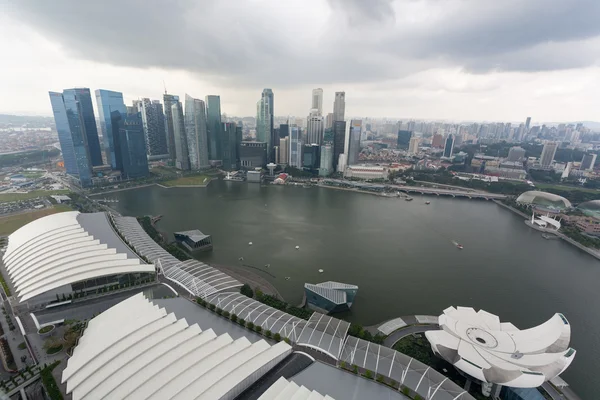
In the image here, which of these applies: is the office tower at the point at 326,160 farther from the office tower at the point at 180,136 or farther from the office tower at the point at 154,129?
the office tower at the point at 154,129

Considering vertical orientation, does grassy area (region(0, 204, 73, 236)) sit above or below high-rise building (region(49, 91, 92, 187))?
below

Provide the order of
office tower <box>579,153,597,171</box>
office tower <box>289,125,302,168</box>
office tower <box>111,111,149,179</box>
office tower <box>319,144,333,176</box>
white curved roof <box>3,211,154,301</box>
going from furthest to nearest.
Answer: office tower <box>579,153,597,171</box>, office tower <box>289,125,302,168</box>, office tower <box>319,144,333,176</box>, office tower <box>111,111,149,179</box>, white curved roof <box>3,211,154,301</box>

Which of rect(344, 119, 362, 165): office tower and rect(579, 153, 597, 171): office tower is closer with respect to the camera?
rect(579, 153, 597, 171): office tower

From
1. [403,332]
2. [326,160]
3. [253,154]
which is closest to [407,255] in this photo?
[403,332]

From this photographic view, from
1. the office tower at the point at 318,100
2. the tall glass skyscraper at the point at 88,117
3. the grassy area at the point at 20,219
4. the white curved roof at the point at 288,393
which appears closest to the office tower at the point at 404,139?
the office tower at the point at 318,100

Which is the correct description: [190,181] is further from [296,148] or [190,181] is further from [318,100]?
[318,100]

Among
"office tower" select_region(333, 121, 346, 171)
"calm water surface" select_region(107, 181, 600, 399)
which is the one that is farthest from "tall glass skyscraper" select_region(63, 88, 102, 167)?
"office tower" select_region(333, 121, 346, 171)

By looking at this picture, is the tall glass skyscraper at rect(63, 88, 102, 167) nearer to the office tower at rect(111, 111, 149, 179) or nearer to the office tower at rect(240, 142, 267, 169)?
the office tower at rect(111, 111, 149, 179)

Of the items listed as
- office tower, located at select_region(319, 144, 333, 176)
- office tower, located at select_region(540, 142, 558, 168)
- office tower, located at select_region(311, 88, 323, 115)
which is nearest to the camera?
office tower, located at select_region(319, 144, 333, 176)
